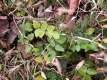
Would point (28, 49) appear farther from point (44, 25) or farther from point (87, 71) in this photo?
point (87, 71)

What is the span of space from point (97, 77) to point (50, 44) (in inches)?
14.2

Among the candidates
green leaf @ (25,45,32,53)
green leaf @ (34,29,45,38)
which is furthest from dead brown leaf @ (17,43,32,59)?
green leaf @ (34,29,45,38)

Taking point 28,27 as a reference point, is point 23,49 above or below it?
below

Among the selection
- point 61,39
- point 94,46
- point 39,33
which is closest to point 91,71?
point 94,46

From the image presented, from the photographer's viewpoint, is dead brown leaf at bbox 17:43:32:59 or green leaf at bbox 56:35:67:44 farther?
dead brown leaf at bbox 17:43:32:59

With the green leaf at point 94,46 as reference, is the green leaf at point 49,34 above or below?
above

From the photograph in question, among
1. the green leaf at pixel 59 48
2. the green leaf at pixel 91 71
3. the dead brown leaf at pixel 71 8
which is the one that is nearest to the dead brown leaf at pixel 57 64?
the green leaf at pixel 59 48

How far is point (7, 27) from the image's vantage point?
69.2 inches

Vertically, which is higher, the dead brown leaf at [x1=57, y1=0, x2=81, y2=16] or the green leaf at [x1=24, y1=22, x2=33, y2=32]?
the dead brown leaf at [x1=57, y1=0, x2=81, y2=16]

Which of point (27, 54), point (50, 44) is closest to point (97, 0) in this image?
point (50, 44)

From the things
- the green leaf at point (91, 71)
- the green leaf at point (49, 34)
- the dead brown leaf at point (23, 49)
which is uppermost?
the green leaf at point (49, 34)

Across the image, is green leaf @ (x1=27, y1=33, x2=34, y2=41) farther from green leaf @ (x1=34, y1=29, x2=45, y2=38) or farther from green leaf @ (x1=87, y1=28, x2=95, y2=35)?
green leaf @ (x1=87, y1=28, x2=95, y2=35)

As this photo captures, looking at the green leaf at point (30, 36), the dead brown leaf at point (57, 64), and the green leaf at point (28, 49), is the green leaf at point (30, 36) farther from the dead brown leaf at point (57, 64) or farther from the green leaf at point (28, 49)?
the dead brown leaf at point (57, 64)

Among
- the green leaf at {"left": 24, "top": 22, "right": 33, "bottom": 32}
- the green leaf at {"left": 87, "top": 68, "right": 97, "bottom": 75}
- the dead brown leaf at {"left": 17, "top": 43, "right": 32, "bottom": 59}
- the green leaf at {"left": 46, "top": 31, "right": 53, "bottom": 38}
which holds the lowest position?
the green leaf at {"left": 87, "top": 68, "right": 97, "bottom": 75}
